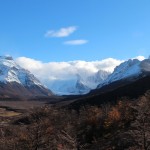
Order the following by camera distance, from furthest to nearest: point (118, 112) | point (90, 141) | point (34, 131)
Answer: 1. point (118, 112)
2. point (90, 141)
3. point (34, 131)

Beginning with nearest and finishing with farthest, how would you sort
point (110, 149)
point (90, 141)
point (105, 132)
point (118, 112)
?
point (110, 149) < point (90, 141) < point (105, 132) < point (118, 112)

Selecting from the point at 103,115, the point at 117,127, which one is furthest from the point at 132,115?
the point at 103,115

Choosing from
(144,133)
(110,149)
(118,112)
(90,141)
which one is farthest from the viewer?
(118,112)

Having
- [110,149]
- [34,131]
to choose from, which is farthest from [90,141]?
[34,131]

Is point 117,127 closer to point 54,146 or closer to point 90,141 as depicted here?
point 90,141

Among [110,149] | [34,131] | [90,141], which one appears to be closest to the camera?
[34,131]

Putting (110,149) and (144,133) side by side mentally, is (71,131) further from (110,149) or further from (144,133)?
(144,133)

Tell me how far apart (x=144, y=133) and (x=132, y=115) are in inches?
2749

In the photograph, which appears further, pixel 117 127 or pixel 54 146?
pixel 117 127

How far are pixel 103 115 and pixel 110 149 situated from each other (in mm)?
51678

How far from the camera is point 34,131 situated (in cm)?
7319

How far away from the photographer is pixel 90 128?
134 meters

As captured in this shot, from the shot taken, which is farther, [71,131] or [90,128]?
[90,128]

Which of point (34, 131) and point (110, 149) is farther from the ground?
point (34, 131)
